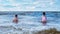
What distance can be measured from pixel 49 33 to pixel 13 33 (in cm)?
269

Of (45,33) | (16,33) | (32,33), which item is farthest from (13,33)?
(45,33)

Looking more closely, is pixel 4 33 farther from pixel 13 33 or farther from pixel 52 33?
pixel 52 33

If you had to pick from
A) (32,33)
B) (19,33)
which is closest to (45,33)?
(32,33)

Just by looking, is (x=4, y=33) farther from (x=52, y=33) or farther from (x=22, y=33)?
(x=52, y=33)

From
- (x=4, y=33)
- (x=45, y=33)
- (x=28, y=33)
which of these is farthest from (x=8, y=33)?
(x=45, y=33)

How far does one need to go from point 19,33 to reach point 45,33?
7.05 ft

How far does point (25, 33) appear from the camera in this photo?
15102mm

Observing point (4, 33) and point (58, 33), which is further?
point (4, 33)

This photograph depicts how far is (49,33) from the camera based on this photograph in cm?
1388

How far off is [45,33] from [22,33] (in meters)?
2.00

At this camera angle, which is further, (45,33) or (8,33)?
(8,33)

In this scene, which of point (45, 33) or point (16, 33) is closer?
point (45, 33)

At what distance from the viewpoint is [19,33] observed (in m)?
15.4

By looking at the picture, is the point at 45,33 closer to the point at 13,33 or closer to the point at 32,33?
the point at 32,33
